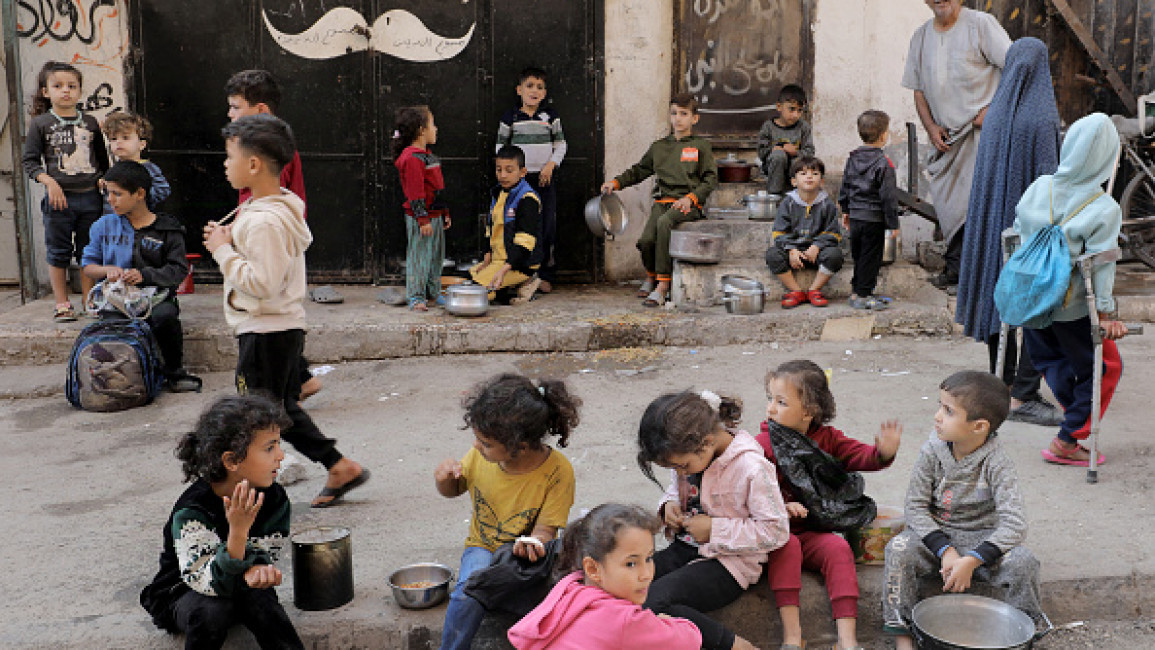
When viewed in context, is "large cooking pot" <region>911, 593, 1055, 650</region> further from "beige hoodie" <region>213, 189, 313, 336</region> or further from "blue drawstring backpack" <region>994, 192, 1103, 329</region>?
"beige hoodie" <region>213, 189, 313, 336</region>

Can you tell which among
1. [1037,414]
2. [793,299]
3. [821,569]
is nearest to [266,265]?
[821,569]

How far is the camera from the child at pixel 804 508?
3475mm

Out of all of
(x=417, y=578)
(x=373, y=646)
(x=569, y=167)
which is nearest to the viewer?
(x=373, y=646)

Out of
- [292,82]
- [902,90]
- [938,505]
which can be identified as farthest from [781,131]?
[938,505]

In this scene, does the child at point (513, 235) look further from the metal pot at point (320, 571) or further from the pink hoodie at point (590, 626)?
the pink hoodie at point (590, 626)

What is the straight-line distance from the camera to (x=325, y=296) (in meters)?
7.85

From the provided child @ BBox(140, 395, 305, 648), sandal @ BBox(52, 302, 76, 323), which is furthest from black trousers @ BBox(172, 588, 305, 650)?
sandal @ BBox(52, 302, 76, 323)

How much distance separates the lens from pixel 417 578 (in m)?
3.71

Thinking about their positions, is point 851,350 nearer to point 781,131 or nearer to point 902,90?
point 781,131

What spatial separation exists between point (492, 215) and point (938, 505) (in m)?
5.05

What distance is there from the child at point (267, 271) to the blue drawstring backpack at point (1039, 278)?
3.01 m

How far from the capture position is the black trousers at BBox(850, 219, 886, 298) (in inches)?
297

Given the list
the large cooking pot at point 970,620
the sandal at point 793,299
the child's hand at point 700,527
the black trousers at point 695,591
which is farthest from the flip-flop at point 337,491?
the sandal at point 793,299

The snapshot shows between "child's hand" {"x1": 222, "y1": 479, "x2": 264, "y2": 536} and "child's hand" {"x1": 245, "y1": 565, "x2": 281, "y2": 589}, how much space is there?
0.12m
